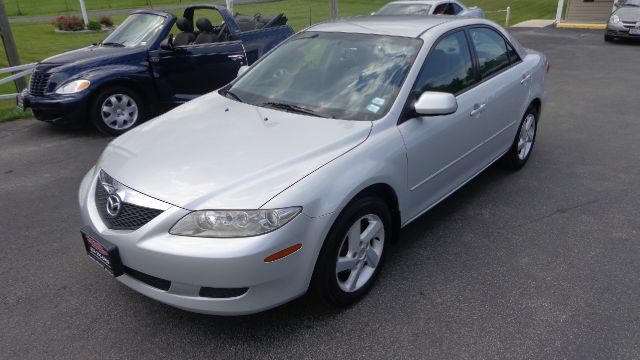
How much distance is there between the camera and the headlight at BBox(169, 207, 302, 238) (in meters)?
2.46

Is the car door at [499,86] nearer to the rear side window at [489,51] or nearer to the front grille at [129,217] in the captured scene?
the rear side window at [489,51]

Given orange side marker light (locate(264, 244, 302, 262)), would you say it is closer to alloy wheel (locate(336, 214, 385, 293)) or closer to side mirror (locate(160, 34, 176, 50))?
alloy wheel (locate(336, 214, 385, 293))

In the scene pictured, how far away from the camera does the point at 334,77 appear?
3555 mm

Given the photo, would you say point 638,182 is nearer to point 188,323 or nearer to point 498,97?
point 498,97

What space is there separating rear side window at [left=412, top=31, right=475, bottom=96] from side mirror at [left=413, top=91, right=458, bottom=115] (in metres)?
0.20

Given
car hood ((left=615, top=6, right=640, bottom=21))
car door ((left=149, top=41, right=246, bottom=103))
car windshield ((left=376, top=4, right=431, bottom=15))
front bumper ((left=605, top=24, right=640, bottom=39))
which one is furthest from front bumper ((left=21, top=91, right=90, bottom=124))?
car hood ((left=615, top=6, right=640, bottom=21))

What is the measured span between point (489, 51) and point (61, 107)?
16.9 ft

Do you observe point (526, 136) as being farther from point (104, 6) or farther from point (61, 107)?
point (104, 6)

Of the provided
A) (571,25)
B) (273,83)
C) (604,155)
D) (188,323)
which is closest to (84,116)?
(273,83)

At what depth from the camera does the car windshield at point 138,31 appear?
698cm

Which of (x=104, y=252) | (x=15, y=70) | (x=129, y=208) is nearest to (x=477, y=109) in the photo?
(x=129, y=208)

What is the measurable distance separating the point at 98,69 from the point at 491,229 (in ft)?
17.2

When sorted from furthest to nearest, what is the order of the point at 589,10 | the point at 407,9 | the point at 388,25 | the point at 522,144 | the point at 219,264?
the point at 589,10 → the point at 407,9 → the point at 522,144 → the point at 388,25 → the point at 219,264

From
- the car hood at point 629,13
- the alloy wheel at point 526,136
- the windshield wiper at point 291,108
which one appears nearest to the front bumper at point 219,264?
the windshield wiper at point 291,108
